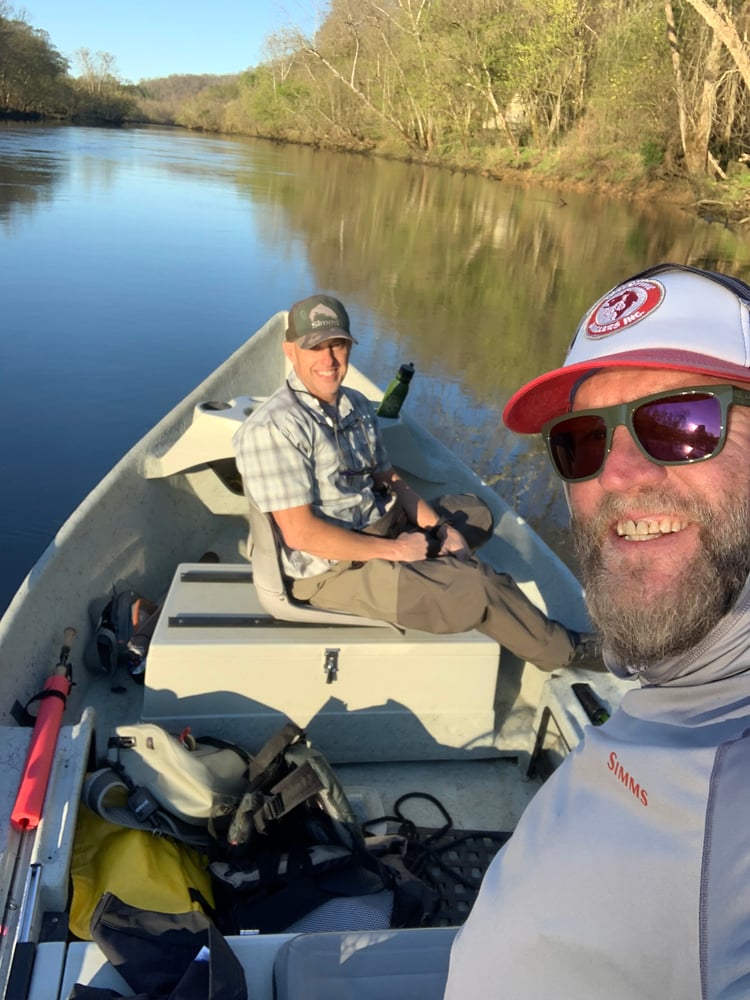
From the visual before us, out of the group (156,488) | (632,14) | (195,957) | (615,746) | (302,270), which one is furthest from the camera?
(632,14)

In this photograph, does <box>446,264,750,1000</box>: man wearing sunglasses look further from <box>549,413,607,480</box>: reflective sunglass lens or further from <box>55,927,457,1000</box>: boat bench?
<box>55,927,457,1000</box>: boat bench

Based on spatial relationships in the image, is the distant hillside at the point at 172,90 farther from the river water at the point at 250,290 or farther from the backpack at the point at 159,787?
the backpack at the point at 159,787

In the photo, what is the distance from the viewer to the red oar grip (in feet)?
5.54

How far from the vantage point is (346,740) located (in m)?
2.59

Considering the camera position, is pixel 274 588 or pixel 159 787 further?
pixel 274 588

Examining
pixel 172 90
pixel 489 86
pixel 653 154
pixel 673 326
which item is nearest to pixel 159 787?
pixel 673 326

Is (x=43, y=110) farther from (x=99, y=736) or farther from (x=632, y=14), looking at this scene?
(x=99, y=736)

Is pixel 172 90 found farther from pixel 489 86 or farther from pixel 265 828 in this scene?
pixel 265 828

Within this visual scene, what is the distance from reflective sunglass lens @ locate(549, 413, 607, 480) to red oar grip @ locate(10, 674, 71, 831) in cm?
134

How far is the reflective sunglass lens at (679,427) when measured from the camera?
1057 millimetres

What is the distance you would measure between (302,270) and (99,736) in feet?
38.0

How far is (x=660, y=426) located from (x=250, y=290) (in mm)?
11041

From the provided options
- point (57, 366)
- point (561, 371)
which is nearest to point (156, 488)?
point (561, 371)

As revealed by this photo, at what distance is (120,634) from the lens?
9.33ft
